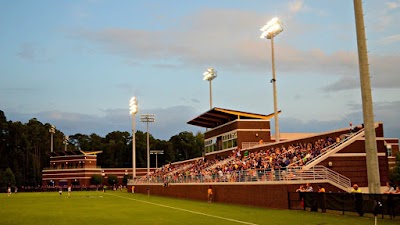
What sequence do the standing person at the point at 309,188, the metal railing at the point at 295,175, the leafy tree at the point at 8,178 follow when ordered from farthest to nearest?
1. the leafy tree at the point at 8,178
2. the metal railing at the point at 295,175
3. the standing person at the point at 309,188

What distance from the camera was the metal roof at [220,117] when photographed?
6033cm

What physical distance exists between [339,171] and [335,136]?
419 centimetres

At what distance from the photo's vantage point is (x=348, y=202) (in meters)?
25.5

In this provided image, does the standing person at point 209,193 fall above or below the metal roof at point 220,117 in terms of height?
below

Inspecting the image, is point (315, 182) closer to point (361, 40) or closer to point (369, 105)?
point (369, 105)

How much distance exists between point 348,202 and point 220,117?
1605 inches

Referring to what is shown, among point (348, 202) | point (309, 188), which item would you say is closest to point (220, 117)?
point (309, 188)

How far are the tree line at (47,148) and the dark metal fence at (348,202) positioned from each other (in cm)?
10119

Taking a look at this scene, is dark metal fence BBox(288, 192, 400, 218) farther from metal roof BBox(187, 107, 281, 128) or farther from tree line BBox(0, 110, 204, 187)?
tree line BBox(0, 110, 204, 187)

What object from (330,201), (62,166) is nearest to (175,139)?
(62,166)

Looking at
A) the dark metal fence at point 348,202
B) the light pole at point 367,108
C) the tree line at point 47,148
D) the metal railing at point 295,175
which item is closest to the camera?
the dark metal fence at point 348,202

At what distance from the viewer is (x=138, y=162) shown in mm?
159375

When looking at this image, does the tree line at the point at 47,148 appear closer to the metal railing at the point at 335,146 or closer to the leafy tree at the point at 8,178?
the leafy tree at the point at 8,178

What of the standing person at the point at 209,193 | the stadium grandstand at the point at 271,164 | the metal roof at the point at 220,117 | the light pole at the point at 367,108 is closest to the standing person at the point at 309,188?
the stadium grandstand at the point at 271,164
